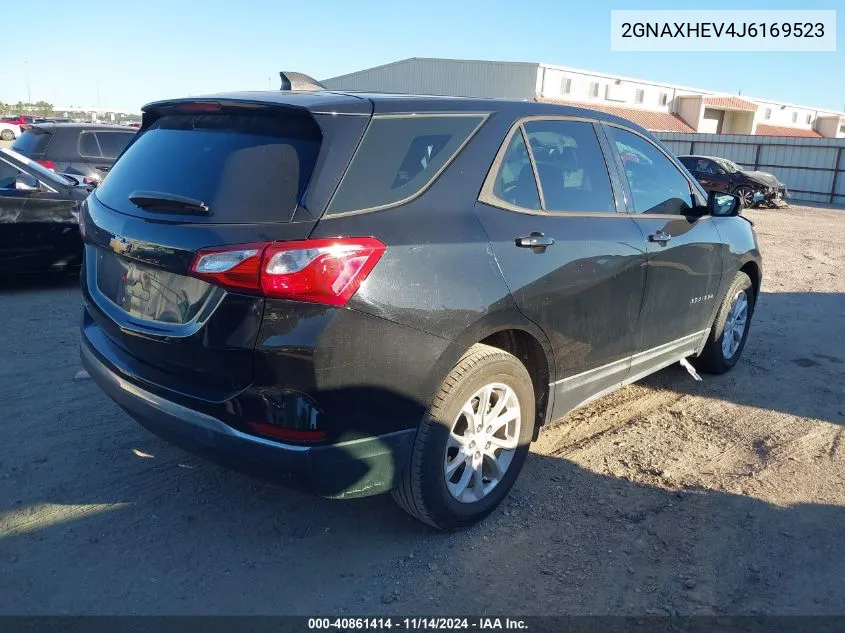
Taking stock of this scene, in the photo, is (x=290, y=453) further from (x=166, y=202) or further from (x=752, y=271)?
(x=752, y=271)

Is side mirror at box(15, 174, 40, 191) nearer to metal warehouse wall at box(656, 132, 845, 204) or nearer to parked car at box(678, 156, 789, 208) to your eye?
parked car at box(678, 156, 789, 208)

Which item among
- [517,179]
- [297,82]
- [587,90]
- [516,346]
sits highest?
[587,90]

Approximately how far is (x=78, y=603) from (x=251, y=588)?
2.09ft

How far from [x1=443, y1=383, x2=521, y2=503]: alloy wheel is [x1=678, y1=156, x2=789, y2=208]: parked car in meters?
21.4

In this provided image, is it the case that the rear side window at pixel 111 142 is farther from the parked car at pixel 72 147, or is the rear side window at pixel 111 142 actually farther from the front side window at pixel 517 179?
the front side window at pixel 517 179

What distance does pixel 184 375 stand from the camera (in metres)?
2.67

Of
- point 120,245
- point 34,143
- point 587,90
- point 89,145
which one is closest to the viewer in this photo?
point 120,245

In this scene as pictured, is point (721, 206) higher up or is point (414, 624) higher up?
point (721, 206)

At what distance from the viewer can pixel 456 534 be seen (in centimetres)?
314

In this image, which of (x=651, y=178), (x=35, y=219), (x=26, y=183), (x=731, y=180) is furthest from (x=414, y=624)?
(x=731, y=180)

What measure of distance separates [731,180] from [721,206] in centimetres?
2008

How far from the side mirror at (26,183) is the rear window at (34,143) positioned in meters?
4.25

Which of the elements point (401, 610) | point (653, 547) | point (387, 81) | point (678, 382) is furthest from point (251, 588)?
point (387, 81)

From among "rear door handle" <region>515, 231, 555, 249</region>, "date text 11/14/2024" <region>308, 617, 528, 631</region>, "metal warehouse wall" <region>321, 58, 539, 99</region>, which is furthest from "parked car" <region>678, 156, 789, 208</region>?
"date text 11/14/2024" <region>308, 617, 528, 631</region>
